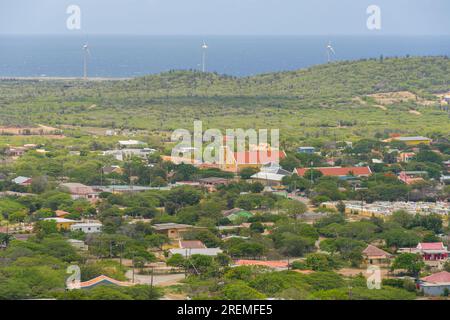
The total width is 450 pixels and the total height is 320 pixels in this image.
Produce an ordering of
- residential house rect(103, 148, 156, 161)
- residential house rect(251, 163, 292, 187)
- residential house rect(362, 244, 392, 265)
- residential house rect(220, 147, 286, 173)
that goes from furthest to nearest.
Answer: residential house rect(103, 148, 156, 161)
residential house rect(220, 147, 286, 173)
residential house rect(251, 163, 292, 187)
residential house rect(362, 244, 392, 265)

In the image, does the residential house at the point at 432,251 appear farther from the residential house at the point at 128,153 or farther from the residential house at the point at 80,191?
the residential house at the point at 128,153

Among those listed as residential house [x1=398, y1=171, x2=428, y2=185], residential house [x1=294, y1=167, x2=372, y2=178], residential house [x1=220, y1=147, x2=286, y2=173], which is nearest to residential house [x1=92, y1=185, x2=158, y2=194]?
residential house [x1=220, y1=147, x2=286, y2=173]

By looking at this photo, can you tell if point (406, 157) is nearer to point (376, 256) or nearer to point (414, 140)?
point (414, 140)

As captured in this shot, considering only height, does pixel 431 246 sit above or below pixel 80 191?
below

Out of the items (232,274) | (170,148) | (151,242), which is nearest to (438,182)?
(170,148)

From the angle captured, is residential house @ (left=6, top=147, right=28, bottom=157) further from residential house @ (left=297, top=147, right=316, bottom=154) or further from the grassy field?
residential house @ (left=297, top=147, right=316, bottom=154)

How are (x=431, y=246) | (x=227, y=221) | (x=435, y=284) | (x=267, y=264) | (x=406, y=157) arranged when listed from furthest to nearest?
(x=406, y=157) < (x=227, y=221) < (x=431, y=246) < (x=267, y=264) < (x=435, y=284)
